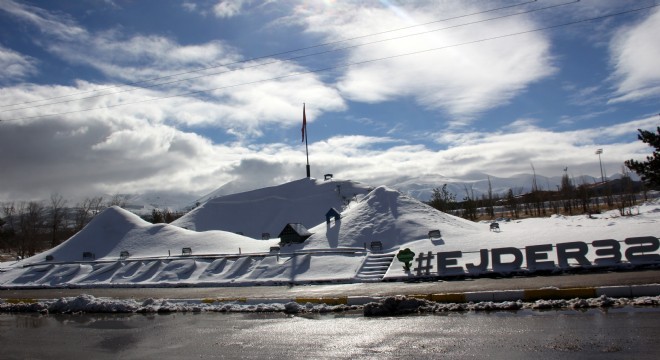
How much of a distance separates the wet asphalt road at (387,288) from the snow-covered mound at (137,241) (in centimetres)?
658

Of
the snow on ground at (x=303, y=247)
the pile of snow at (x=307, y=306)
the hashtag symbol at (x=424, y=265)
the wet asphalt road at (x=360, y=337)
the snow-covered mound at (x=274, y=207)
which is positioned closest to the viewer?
the wet asphalt road at (x=360, y=337)

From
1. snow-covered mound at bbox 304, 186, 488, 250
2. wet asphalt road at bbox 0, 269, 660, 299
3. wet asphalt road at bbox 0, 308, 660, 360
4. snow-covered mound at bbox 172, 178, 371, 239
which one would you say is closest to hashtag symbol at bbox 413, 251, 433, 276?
wet asphalt road at bbox 0, 269, 660, 299

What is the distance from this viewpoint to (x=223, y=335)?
12.2m

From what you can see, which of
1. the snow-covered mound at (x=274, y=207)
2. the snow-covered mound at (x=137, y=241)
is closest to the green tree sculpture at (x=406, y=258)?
the snow-covered mound at (x=137, y=241)

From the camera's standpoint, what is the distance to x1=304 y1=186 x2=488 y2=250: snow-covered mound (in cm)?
2758

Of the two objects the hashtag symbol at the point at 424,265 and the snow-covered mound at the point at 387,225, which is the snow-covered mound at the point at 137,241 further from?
the hashtag symbol at the point at 424,265

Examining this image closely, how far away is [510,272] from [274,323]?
31.2ft

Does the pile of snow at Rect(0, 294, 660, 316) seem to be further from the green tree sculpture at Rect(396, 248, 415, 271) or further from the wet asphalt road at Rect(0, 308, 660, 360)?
the green tree sculpture at Rect(396, 248, 415, 271)

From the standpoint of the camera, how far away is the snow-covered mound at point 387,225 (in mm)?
27578

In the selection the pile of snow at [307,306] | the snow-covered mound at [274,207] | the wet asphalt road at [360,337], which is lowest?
the wet asphalt road at [360,337]

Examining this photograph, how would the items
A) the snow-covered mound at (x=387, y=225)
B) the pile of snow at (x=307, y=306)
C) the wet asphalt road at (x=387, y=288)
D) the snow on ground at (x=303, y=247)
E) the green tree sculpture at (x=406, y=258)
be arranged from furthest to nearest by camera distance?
the snow-covered mound at (x=387, y=225) < the snow on ground at (x=303, y=247) < the green tree sculpture at (x=406, y=258) < the wet asphalt road at (x=387, y=288) < the pile of snow at (x=307, y=306)

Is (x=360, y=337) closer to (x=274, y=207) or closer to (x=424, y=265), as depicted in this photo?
(x=424, y=265)

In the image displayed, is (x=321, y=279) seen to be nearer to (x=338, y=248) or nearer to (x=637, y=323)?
(x=338, y=248)

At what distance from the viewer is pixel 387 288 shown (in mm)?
18547
